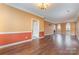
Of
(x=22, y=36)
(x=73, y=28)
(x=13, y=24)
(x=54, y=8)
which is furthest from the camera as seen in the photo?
(x=73, y=28)

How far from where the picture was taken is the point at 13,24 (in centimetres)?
597

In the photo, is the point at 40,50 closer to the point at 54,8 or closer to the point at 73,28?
the point at 54,8

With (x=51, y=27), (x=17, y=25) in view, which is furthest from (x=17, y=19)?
(x=51, y=27)

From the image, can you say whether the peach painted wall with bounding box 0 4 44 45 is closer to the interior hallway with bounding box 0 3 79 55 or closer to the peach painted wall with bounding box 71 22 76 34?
the interior hallway with bounding box 0 3 79 55

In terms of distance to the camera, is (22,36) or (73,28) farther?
(73,28)

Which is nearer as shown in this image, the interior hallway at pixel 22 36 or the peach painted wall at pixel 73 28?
the interior hallway at pixel 22 36

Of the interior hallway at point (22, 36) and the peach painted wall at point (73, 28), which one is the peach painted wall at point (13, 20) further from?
the peach painted wall at point (73, 28)

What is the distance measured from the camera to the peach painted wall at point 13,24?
17.1 feet

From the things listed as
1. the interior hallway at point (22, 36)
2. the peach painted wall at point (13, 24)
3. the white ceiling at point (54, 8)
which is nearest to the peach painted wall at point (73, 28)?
the white ceiling at point (54, 8)

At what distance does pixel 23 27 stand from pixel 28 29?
2.56 feet

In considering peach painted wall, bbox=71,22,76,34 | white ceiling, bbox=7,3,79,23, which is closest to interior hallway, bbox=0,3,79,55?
white ceiling, bbox=7,3,79,23

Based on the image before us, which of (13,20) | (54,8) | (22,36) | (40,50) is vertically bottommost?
(40,50)

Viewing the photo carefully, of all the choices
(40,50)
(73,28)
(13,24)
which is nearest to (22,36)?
(13,24)
